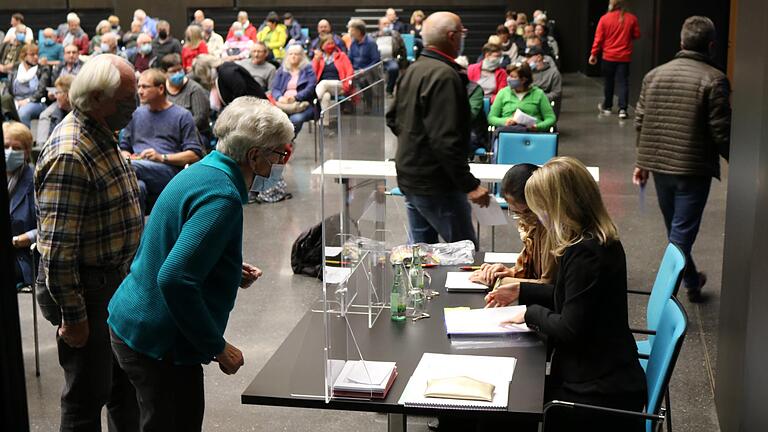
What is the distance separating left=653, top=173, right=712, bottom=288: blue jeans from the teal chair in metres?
2.64

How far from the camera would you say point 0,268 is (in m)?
0.83

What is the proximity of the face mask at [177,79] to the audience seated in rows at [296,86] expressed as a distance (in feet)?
8.27

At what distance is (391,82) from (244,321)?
1213 cm

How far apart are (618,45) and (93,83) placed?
1239cm

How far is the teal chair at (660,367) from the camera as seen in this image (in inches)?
110

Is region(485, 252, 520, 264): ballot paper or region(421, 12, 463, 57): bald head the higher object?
region(421, 12, 463, 57): bald head

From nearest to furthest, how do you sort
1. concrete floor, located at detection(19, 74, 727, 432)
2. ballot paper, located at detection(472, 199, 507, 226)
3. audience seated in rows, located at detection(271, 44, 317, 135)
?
concrete floor, located at detection(19, 74, 727, 432), ballot paper, located at detection(472, 199, 507, 226), audience seated in rows, located at detection(271, 44, 317, 135)

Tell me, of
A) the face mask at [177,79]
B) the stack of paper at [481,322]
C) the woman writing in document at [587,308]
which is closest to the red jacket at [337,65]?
the face mask at [177,79]

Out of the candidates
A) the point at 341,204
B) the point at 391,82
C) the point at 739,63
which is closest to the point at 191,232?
the point at 341,204

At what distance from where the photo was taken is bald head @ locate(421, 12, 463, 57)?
16.0 ft

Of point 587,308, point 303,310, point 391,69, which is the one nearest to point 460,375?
point 587,308

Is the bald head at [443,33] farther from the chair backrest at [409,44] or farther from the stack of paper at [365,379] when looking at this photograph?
the chair backrest at [409,44]

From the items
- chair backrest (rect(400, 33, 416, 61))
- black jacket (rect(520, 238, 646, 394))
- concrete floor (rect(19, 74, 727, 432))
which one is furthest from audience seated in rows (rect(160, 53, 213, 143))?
chair backrest (rect(400, 33, 416, 61))

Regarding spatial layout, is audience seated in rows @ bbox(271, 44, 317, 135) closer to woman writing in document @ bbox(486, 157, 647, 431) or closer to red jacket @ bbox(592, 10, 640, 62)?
red jacket @ bbox(592, 10, 640, 62)
